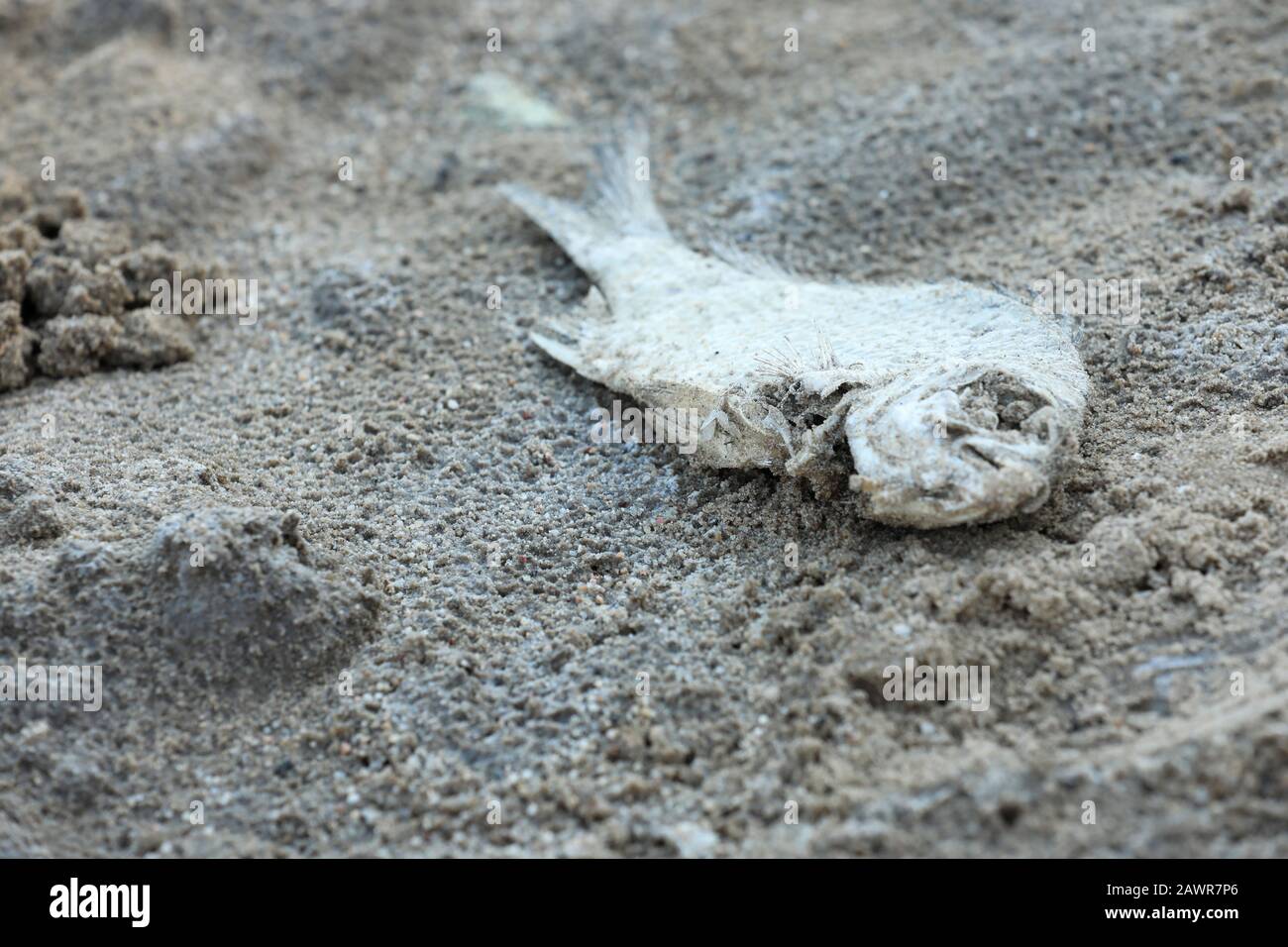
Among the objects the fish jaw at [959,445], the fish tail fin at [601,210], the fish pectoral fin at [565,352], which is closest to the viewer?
the fish jaw at [959,445]

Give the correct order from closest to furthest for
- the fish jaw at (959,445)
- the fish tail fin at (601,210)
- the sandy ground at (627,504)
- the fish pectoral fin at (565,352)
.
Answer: the sandy ground at (627,504) → the fish jaw at (959,445) → the fish pectoral fin at (565,352) → the fish tail fin at (601,210)

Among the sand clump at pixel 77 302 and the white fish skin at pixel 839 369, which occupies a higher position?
the sand clump at pixel 77 302

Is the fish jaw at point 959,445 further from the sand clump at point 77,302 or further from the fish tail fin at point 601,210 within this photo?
the sand clump at point 77,302

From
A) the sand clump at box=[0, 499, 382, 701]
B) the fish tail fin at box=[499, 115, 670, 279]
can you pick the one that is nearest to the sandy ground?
the sand clump at box=[0, 499, 382, 701]

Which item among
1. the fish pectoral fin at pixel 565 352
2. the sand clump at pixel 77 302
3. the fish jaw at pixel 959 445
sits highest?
the sand clump at pixel 77 302

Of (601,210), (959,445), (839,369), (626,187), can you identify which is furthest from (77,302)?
(959,445)

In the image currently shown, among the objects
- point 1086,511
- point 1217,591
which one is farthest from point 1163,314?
point 1217,591

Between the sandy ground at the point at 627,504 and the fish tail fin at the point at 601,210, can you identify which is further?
the fish tail fin at the point at 601,210

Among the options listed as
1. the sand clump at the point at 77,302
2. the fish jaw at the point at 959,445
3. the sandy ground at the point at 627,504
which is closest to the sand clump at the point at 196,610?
the sandy ground at the point at 627,504
